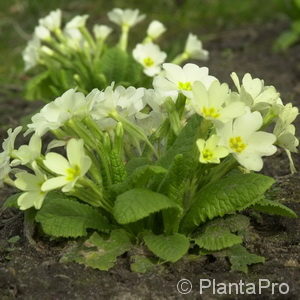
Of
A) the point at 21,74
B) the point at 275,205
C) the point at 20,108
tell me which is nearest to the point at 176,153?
the point at 275,205

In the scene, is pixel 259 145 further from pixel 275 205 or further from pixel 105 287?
pixel 105 287

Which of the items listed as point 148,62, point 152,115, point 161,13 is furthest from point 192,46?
point 161,13

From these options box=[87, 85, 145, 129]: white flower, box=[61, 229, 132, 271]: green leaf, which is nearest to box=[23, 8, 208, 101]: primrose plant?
box=[87, 85, 145, 129]: white flower

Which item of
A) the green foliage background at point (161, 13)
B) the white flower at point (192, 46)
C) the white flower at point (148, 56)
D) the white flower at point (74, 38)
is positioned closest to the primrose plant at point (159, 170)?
the white flower at point (148, 56)

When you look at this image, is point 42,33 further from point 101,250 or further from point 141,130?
point 101,250

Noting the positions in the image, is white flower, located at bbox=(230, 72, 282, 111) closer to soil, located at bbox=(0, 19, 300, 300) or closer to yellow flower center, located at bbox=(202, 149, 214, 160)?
yellow flower center, located at bbox=(202, 149, 214, 160)

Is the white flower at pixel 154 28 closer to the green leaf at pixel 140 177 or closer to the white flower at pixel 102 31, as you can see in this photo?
the white flower at pixel 102 31
